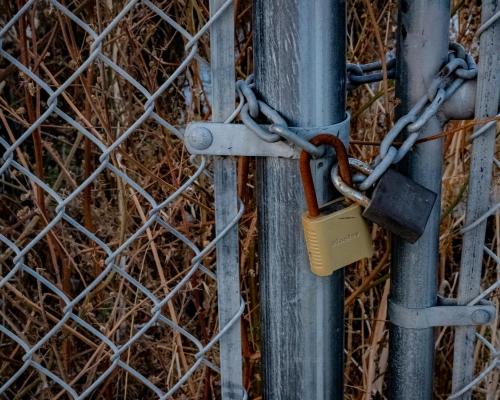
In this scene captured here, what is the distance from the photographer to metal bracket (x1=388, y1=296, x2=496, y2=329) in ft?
2.95

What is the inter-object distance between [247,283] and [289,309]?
67 centimetres

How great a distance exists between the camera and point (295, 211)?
2.62 feet

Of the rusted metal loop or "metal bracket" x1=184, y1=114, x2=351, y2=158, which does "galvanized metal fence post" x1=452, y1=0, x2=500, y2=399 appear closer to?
the rusted metal loop

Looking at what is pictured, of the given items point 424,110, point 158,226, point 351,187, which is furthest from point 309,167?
point 158,226

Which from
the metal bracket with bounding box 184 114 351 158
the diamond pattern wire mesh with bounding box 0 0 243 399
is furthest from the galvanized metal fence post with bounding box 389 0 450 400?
the diamond pattern wire mesh with bounding box 0 0 243 399

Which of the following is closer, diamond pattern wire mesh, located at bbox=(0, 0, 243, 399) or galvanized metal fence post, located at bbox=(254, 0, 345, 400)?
galvanized metal fence post, located at bbox=(254, 0, 345, 400)

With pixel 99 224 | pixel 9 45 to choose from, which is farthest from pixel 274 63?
pixel 9 45

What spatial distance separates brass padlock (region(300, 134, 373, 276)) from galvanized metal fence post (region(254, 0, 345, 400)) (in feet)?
0.11

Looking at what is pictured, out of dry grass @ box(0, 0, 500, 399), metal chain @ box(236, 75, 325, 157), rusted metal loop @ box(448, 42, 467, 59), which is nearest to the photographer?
metal chain @ box(236, 75, 325, 157)

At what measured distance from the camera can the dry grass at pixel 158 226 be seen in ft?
4.69

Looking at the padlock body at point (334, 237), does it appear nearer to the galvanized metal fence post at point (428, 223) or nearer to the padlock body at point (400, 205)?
the padlock body at point (400, 205)

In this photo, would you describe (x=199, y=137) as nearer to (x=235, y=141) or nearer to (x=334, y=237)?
(x=235, y=141)

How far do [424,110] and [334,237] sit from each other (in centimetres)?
21

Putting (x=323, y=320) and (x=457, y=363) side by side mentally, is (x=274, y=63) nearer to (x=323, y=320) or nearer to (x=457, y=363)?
(x=323, y=320)
